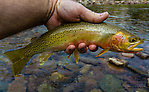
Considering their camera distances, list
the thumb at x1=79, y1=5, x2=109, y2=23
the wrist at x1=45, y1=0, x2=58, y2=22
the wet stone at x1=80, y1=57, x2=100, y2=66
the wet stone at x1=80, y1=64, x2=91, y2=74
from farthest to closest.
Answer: the wet stone at x1=80, y1=57, x2=100, y2=66
the wet stone at x1=80, y1=64, x2=91, y2=74
the wrist at x1=45, y1=0, x2=58, y2=22
the thumb at x1=79, y1=5, x2=109, y2=23

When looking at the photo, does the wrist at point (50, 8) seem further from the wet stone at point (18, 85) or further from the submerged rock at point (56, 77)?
the wet stone at point (18, 85)

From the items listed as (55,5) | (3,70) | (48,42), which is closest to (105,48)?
(48,42)

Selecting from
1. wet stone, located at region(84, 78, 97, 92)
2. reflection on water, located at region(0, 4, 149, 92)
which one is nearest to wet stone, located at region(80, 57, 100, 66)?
reflection on water, located at region(0, 4, 149, 92)

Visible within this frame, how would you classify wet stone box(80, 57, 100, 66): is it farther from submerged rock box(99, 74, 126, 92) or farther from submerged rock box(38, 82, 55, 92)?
submerged rock box(38, 82, 55, 92)

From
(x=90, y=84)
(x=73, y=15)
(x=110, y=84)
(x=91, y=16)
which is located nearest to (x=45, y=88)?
(x=90, y=84)

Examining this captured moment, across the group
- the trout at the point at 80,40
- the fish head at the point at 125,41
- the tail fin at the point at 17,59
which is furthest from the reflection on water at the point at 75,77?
the fish head at the point at 125,41

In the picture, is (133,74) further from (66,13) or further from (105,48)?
(66,13)

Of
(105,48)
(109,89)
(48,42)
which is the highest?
(48,42)
